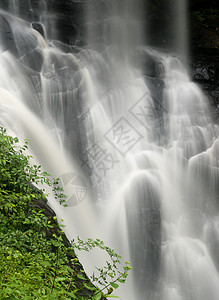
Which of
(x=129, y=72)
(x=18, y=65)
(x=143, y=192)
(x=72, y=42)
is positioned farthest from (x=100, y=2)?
(x=143, y=192)

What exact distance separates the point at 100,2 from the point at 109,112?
567cm

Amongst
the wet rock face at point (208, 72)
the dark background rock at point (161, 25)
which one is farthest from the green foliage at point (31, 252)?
the wet rock face at point (208, 72)

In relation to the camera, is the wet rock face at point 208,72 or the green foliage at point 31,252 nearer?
the green foliage at point 31,252

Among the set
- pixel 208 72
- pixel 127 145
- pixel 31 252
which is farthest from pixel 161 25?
pixel 31 252

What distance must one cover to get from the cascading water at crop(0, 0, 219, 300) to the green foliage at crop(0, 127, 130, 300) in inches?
68.0

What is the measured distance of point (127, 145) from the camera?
24.8 ft

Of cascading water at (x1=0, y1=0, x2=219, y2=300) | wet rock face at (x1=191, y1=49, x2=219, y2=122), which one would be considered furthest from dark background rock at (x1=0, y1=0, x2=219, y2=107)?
cascading water at (x1=0, y1=0, x2=219, y2=300)

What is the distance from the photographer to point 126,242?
573 cm

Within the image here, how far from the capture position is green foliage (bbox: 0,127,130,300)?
6.79 feet

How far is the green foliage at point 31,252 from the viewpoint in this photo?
2070 mm

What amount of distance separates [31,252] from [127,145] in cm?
504

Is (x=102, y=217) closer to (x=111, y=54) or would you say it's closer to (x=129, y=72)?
(x=129, y=72)

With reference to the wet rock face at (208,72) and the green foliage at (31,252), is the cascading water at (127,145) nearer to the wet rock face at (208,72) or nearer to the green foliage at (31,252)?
the wet rock face at (208,72)

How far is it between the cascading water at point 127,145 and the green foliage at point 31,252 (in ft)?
5.67
